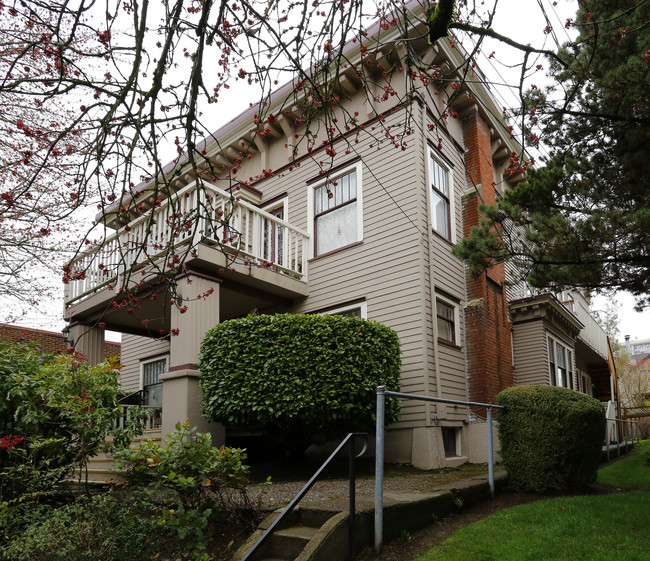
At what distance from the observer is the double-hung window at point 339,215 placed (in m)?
10.8

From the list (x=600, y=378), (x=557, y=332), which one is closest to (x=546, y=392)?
(x=557, y=332)

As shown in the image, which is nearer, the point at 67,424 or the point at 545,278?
the point at 67,424

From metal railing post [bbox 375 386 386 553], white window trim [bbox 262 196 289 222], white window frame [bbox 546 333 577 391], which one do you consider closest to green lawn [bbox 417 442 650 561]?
metal railing post [bbox 375 386 386 553]

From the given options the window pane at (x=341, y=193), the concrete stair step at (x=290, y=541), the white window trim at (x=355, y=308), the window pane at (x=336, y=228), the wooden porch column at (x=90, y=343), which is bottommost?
the concrete stair step at (x=290, y=541)

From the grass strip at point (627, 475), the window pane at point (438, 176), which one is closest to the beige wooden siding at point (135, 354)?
the window pane at point (438, 176)

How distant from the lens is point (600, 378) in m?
25.6

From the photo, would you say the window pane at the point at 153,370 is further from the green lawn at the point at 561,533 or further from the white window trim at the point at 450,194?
the green lawn at the point at 561,533

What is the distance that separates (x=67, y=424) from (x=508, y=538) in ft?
14.0

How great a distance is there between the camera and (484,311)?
425 inches

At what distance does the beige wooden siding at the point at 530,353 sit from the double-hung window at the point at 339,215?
5030 mm

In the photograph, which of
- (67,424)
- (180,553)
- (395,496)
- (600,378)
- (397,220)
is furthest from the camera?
(600,378)

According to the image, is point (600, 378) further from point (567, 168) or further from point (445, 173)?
point (567, 168)

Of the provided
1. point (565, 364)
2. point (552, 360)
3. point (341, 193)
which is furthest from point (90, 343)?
point (565, 364)

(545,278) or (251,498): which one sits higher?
(545,278)
